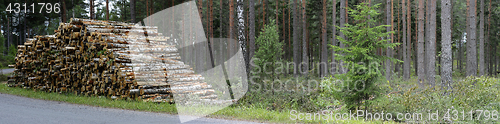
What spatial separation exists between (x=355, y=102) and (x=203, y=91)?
5552mm

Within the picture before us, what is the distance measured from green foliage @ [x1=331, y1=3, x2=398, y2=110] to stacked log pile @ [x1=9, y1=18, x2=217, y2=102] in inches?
210

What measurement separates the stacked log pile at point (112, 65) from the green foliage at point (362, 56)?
5.34 meters

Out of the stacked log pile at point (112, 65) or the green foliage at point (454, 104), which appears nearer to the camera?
the green foliage at point (454, 104)

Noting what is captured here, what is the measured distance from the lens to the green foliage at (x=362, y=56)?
7.70 meters

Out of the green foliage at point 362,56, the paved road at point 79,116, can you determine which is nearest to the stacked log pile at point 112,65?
the paved road at point 79,116

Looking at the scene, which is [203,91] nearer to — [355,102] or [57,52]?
[355,102]

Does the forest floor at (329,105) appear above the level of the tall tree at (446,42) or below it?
below

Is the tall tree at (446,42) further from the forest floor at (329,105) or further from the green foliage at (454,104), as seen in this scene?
the green foliage at (454,104)

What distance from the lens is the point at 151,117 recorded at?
787cm

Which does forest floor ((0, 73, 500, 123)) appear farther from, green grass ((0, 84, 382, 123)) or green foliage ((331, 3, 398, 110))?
green foliage ((331, 3, 398, 110))

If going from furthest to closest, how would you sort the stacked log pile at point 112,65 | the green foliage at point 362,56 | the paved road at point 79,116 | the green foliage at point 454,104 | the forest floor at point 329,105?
the stacked log pile at point 112,65
the green foliage at point 454,104
the forest floor at point 329,105
the green foliage at point 362,56
the paved road at point 79,116

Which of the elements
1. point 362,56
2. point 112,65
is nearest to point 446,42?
point 362,56

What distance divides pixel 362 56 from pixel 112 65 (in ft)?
29.1

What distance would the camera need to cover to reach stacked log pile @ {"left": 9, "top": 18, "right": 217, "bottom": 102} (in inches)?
428
